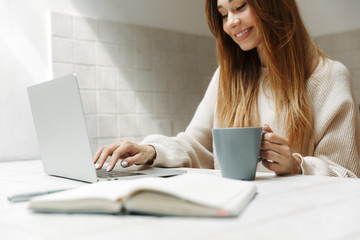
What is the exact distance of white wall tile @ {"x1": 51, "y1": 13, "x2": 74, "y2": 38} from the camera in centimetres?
195

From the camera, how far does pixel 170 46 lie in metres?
2.42

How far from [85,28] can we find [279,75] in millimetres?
1164

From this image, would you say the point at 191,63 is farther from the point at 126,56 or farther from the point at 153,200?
the point at 153,200

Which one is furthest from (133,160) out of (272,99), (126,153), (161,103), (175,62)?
(175,62)

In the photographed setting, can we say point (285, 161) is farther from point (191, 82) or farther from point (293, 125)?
point (191, 82)

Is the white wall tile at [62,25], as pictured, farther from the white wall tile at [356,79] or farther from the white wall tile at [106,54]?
the white wall tile at [356,79]

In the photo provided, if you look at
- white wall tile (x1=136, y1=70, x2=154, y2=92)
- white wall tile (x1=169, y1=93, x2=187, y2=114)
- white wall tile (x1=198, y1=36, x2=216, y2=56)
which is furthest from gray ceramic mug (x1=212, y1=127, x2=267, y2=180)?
white wall tile (x1=198, y1=36, x2=216, y2=56)

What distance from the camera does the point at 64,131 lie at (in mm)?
899

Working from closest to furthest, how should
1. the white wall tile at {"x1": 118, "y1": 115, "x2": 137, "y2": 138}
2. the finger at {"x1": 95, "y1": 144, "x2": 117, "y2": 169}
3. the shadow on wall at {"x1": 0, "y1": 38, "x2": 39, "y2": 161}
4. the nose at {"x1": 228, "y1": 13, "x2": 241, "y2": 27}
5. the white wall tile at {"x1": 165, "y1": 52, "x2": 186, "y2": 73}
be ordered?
the finger at {"x1": 95, "y1": 144, "x2": 117, "y2": 169} < the nose at {"x1": 228, "y1": 13, "x2": 241, "y2": 27} < the shadow on wall at {"x1": 0, "y1": 38, "x2": 39, "y2": 161} < the white wall tile at {"x1": 118, "y1": 115, "x2": 137, "y2": 138} < the white wall tile at {"x1": 165, "y1": 52, "x2": 186, "y2": 73}

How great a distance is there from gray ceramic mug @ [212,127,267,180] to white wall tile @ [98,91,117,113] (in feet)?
4.49

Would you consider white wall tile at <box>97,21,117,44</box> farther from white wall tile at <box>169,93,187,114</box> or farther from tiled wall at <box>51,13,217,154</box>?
white wall tile at <box>169,93,187,114</box>

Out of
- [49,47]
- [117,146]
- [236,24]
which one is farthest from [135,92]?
[117,146]

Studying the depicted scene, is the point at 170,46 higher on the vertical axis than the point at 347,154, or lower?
higher

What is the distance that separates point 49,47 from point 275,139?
1.42 meters
